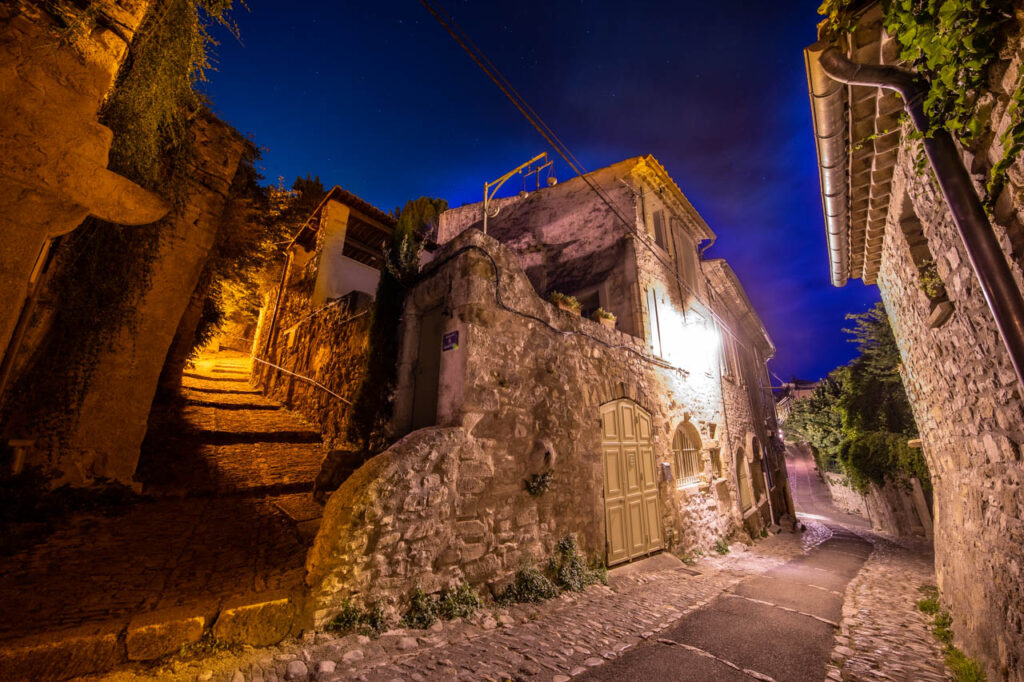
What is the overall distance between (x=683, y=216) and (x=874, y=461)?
34.8 feet

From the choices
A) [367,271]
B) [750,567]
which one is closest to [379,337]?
[367,271]

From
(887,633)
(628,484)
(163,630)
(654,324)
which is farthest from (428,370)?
(887,633)

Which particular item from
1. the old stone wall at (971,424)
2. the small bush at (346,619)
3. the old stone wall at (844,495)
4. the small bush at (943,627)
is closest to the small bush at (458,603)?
the small bush at (346,619)

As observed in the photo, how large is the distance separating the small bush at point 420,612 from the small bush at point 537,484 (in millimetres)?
1640

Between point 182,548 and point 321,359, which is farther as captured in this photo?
point 321,359

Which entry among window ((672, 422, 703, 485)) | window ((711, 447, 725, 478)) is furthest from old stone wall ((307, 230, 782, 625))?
window ((711, 447, 725, 478))

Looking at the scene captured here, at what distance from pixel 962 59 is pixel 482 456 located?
4.78 metres

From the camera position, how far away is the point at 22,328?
11.4ft

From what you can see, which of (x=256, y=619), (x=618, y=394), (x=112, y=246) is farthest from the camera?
(x=618, y=394)

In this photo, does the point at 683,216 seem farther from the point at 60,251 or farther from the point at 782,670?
the point at 60,251

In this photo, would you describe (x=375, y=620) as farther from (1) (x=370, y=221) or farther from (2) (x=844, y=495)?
(2) (x=844, y=495)

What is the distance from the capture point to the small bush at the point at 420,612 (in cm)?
342

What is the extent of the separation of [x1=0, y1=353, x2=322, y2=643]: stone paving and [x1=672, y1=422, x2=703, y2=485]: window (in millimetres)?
7096

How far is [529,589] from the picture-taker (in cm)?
438
